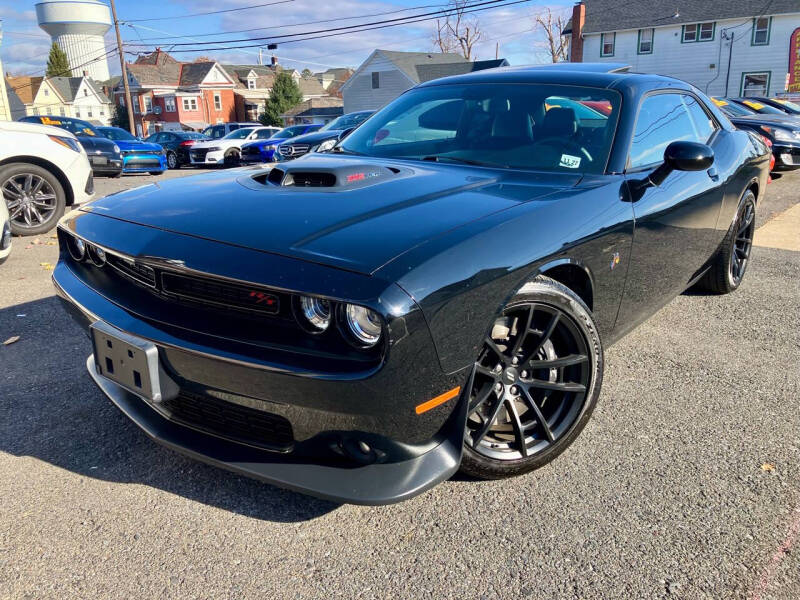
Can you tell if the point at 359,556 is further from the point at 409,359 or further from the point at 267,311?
the point at 267,311

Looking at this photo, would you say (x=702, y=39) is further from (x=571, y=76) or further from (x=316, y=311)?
(x=316, y=311)

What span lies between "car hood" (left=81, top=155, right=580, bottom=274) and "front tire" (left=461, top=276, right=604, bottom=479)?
0.39m

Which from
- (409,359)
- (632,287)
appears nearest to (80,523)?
(409,359)

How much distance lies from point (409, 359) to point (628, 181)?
5.29 ft

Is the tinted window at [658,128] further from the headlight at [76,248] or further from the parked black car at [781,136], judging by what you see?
the parked black car at [781,136]

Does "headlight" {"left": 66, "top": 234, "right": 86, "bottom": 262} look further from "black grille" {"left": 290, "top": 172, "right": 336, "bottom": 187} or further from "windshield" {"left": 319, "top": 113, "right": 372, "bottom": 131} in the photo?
"windshield" {"left": 319, "top": 113, "right": 372, "bottom": 131}

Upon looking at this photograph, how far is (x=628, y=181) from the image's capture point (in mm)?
2861

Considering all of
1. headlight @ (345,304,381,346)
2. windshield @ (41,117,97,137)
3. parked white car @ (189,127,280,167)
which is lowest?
parked white car @ (189,127,280,167)

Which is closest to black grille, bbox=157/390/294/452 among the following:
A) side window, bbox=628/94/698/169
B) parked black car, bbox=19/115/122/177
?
side window, bbox=628/94/698/169

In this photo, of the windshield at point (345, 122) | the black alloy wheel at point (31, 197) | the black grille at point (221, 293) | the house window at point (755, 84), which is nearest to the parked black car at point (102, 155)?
the windshield at point (345, 122)

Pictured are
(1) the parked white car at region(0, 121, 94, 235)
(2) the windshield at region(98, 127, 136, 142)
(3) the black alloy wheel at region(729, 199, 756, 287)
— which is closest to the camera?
(3) the black alloy wheel at region(729, 199, 756, 287)

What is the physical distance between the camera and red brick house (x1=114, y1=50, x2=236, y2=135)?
61.2 meters

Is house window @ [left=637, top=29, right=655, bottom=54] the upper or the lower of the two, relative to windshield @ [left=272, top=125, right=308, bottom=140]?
upper

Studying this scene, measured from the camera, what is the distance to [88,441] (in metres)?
2.62
